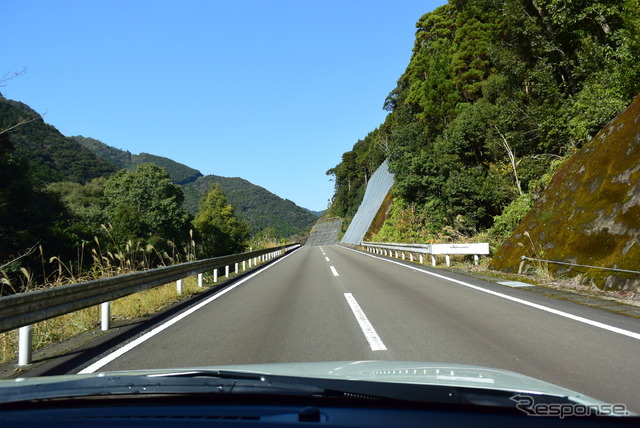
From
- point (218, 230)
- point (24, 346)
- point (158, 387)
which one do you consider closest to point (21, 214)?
point (24, 346)

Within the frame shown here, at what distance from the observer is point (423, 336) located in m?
5.16

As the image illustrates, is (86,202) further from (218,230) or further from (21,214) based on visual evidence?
(21,214)

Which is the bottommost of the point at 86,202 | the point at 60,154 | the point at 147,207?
the point at 147,207

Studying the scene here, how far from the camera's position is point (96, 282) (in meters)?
6.07

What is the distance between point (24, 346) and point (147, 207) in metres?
42.9

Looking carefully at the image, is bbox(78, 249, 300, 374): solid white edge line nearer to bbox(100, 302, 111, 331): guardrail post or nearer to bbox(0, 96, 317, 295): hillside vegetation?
bbox(100, 302, 111, 331): guardrail post

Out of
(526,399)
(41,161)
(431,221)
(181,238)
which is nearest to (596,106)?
(431,221)

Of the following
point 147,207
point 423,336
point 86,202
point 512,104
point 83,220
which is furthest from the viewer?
point 86,202

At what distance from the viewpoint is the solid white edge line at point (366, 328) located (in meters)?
4.74

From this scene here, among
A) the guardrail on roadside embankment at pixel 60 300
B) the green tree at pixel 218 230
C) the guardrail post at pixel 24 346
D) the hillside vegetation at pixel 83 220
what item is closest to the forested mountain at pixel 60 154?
the hillside vegetation at pixel 83 220

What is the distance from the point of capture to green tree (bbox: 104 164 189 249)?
134 feet

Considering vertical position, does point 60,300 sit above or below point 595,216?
below

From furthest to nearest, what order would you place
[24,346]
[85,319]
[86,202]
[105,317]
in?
[86,202]
[85,319]
[105,317]
[24,346]

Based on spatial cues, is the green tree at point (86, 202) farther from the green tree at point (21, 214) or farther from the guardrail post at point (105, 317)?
the guardrail post at point (105, 317)
